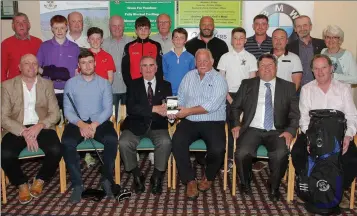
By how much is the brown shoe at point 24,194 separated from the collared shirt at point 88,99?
30.4 inches

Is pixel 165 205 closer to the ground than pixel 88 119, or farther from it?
closer to the ground

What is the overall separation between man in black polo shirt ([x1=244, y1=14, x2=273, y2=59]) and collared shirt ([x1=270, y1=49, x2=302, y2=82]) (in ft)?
1.15

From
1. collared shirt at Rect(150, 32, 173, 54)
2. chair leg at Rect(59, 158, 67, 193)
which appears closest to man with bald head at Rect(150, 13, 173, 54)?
collared shirt at Rect(150, 32, 173, 54)

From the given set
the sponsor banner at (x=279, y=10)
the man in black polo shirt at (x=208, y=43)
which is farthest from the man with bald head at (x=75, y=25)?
the sponsor banner at (x=279, y=10)

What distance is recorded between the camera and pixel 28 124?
161 inches

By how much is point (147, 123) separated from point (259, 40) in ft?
Answer: 5.97

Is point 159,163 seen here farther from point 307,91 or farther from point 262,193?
point 307,91

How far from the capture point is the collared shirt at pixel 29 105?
4094 millimetres

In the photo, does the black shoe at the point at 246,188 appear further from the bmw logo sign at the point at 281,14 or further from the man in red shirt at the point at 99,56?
the bmw logo sign at the point at 281,14

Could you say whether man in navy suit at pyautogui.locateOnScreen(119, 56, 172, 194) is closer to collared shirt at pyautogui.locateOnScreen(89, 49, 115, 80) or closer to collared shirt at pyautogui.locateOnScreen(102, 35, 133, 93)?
collared shirt at pyautogui.locateOnScreen(89, 49, 115, 80)

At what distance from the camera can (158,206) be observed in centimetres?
377

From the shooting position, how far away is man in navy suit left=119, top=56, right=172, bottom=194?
13.3 ft

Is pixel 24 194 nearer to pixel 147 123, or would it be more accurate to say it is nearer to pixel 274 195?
pixel 147 123

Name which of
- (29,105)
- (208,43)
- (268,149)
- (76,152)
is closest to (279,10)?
(208,43)
